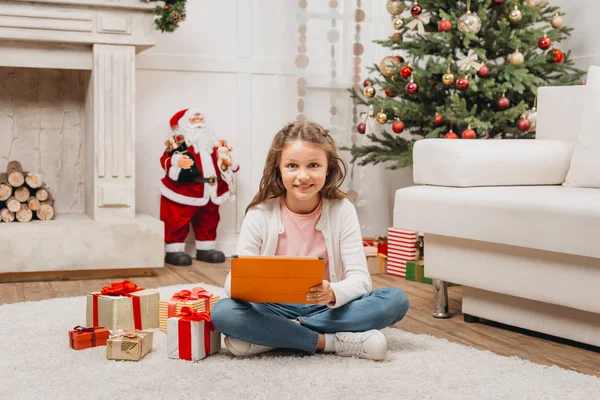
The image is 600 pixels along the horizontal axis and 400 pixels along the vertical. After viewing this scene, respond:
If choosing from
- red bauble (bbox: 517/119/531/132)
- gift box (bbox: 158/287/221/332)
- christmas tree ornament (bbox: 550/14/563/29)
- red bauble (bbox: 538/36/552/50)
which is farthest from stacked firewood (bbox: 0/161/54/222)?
christmas tree ornament (bbox: 550/14/563/29)

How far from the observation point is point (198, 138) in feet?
12.4

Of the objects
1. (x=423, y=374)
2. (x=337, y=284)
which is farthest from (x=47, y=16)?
(x=423, y=374)

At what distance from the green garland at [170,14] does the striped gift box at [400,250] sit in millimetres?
1411

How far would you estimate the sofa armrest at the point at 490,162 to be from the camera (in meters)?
2.52

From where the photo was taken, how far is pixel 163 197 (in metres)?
3.82

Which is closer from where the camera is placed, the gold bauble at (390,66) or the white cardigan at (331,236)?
the white cardigan at (331,236)

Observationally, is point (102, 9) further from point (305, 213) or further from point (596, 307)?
point (596, 307)

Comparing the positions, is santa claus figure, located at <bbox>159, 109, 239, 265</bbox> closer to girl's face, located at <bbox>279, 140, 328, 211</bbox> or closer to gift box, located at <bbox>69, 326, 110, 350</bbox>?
gift box, located at <bbox>69, 326, 110, 350</bbox>

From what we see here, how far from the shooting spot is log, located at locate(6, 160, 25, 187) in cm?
344

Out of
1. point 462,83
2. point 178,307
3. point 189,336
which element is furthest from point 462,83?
point 189,336

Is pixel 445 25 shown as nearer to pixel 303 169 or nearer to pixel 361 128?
pixel 361 128

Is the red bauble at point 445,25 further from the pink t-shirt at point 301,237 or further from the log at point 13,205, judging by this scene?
the log at point 13,205

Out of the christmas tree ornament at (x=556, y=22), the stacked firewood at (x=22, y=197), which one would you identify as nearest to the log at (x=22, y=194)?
the stacked firewood at (x=22, y=197)

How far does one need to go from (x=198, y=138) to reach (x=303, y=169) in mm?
1856
